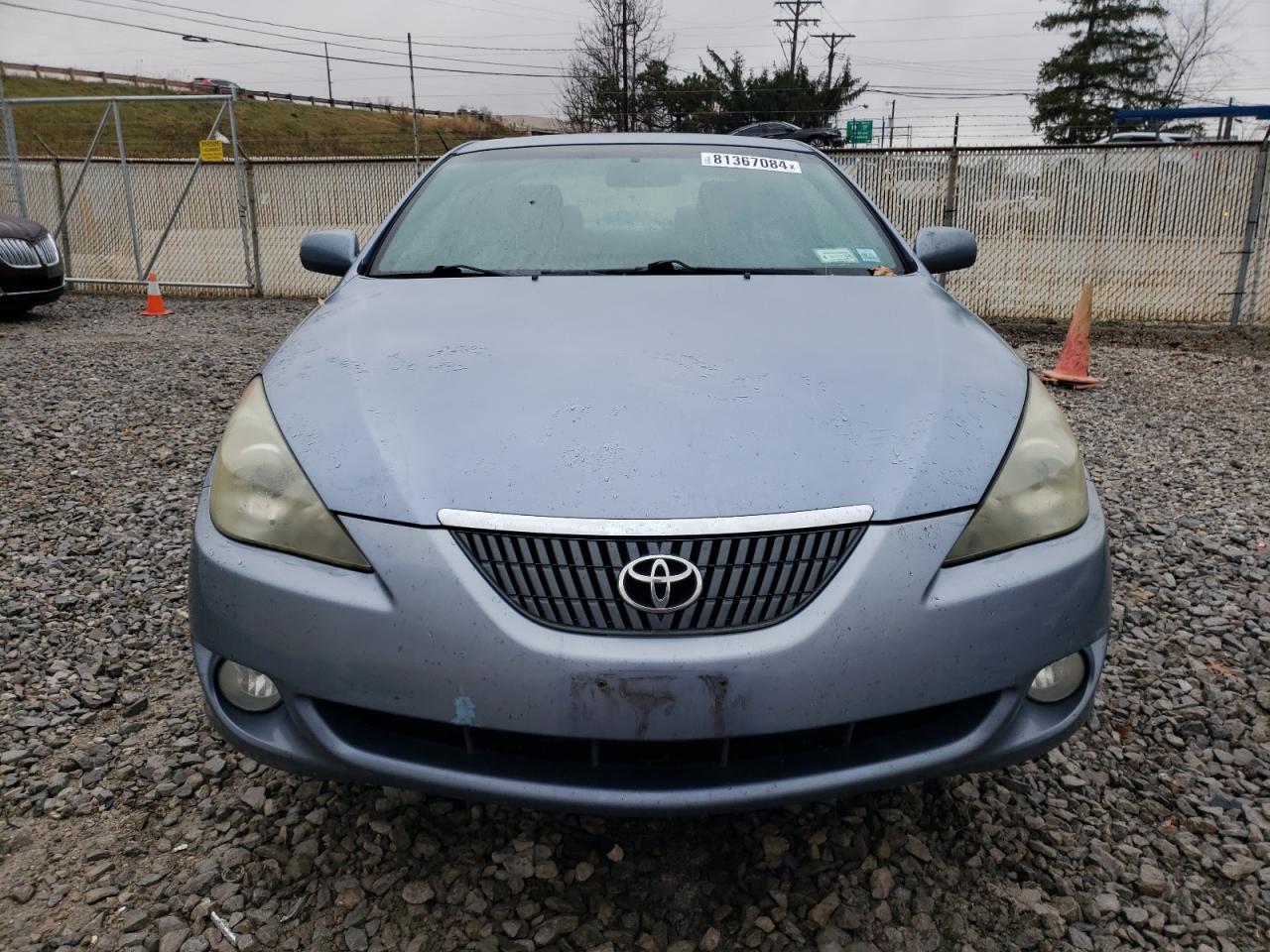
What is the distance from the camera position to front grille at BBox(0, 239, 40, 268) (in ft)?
29.2

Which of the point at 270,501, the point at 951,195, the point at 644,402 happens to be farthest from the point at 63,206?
the point at 644,402

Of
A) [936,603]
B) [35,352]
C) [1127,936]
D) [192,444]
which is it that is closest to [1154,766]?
[1127,936]

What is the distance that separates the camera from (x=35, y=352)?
7746 mm

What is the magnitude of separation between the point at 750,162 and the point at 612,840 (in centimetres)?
216

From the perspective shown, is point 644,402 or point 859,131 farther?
point 859,131

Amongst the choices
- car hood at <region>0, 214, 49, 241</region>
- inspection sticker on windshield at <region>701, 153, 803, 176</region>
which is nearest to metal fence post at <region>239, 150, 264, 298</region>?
car hood at <region>0, 214, 49, 241</region>

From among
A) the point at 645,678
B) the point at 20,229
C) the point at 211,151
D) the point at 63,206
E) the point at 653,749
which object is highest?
the point at 211,151

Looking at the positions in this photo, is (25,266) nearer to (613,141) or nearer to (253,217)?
(253,217)

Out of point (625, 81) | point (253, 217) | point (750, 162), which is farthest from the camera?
point (625, 81)

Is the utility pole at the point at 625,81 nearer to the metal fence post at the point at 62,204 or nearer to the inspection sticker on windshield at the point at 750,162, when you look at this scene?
the metal fence post at the point at 62,204

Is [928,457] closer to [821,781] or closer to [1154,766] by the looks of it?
[821,781]

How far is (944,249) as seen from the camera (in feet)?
9.97

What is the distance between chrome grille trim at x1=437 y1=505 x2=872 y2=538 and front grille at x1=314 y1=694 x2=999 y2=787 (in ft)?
1.03

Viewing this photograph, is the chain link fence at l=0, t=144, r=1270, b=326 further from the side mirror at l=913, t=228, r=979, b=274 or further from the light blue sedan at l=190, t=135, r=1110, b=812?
the light blue sedan at l=190, t=135, r=1110, b=812
